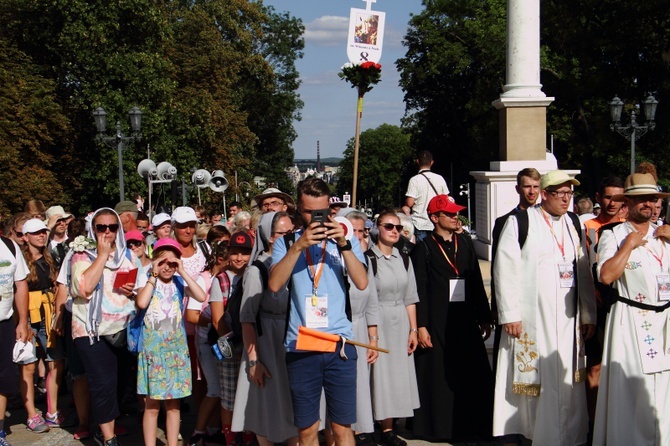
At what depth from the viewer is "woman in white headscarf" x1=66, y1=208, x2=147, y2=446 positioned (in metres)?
6.70

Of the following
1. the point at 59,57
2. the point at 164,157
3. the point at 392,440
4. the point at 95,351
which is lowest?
the point at 392,440

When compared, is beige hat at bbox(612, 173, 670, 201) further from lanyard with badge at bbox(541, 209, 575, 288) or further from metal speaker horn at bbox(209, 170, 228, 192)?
metal speaker horn at bbox(209, 170, 228, 192)

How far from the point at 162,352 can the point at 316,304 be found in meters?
2.10

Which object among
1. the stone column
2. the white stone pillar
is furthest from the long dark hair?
the white stone pillar

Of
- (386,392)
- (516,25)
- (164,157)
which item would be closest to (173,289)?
(386,392)

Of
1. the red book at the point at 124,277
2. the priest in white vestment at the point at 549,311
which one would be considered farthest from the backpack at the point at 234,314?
the priest in white vestment at the point at 549,311

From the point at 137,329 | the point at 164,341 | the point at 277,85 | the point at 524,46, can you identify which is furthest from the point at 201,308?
the point at 277,85

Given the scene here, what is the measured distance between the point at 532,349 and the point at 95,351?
343 cm

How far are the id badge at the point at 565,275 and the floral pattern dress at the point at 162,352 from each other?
9.70 ft

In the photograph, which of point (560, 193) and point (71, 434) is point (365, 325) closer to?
point (560, 193)

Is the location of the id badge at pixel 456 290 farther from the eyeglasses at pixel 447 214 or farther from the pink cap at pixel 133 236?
the pink cap at pixel 133 236

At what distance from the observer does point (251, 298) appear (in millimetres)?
5570

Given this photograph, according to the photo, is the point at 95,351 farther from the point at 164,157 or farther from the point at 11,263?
the point at 164,157

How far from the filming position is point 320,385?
5.02m
